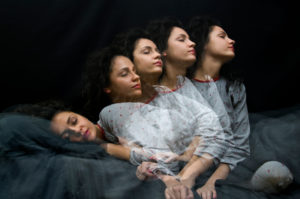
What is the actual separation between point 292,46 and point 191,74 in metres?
0.52

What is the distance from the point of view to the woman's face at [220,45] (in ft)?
4.65

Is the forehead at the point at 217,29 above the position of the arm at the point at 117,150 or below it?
above

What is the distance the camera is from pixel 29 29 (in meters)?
1.24

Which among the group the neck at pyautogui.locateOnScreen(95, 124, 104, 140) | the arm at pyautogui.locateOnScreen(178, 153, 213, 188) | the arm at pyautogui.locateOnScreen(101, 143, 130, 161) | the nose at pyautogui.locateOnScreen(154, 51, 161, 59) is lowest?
the arm at pyautogui.locateOnScreen(178, 153, 213, 188)

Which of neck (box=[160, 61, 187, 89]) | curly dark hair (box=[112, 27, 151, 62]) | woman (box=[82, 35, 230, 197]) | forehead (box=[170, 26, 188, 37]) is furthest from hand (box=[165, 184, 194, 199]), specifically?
forehead (box=[170, 26, 188, 37])

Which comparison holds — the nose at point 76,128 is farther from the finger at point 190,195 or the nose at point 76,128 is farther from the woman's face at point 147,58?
the finger at point 190,195

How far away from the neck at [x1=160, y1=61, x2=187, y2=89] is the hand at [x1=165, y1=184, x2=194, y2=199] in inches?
14.5

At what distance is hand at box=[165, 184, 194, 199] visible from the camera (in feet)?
3.85

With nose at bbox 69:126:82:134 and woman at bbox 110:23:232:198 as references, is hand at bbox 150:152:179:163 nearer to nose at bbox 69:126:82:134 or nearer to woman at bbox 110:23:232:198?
woman at bbox 110:23:232:198

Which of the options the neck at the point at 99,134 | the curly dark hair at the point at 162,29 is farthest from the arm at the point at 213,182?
the curly dark hair at the point at 162,29

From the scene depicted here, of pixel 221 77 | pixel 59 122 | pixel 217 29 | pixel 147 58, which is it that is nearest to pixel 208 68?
pixel 221 77

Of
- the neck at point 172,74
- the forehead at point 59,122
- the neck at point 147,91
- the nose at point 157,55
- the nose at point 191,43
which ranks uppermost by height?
the nose at point 191,43

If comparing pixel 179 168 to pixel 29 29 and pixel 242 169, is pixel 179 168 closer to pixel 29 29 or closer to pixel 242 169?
pixel 242 169

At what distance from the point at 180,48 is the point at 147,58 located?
155mm
